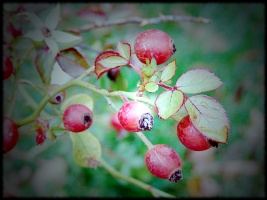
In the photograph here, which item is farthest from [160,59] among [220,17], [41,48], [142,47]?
[41,48]

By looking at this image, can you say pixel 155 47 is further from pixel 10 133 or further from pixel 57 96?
pixel 10 133

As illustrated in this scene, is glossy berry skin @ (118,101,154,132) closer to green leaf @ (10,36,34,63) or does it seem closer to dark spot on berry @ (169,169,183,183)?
dark spot on berry @ (169,169,183,183)

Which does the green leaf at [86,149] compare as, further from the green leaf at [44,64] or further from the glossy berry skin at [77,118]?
the green leaf at [44,64]

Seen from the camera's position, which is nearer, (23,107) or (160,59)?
(160,59)

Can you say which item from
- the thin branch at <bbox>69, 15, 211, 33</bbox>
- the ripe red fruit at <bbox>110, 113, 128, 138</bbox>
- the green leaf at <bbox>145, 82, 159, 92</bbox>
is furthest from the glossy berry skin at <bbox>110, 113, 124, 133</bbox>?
the thin branch at <bbox>69, 15, 211, 33</bbox>

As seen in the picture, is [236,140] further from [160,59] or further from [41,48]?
[41,48]

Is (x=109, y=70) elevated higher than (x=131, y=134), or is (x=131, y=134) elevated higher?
(x=109, y=70)
